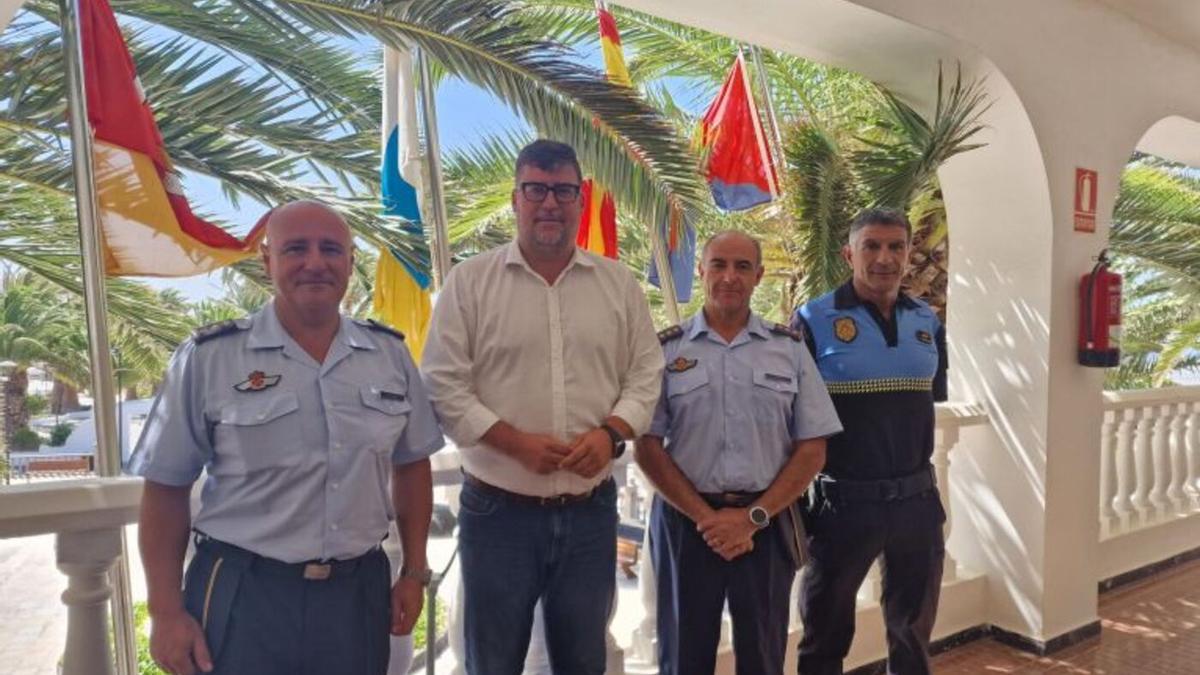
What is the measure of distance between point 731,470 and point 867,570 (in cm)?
61

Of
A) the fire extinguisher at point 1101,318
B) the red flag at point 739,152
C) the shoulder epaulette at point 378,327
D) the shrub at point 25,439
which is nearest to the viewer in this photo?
the shoulder epaulette at point 378,327

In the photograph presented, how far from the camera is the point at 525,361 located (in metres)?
1.69

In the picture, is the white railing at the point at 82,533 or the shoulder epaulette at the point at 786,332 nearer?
the white railing at the point at 82,533

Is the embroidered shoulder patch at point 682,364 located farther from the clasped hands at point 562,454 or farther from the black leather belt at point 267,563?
the black leather belt at point 267,563

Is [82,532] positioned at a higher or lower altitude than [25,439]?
higher

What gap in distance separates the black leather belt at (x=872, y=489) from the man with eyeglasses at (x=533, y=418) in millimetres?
704

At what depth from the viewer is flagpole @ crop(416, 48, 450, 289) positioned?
3.16 m

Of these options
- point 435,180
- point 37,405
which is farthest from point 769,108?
point 37,405

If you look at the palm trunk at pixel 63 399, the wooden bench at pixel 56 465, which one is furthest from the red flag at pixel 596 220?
the wooden bench at pixel 56 465

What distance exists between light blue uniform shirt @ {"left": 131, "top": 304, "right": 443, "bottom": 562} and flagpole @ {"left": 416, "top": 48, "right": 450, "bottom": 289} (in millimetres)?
1582

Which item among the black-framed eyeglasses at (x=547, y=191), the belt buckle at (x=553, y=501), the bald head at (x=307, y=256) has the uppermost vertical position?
the black-framed eyeglasses at (x=547, y=191)

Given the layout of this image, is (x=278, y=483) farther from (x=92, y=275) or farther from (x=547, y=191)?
(x=92, y=275)

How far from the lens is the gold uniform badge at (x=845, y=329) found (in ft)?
7.21

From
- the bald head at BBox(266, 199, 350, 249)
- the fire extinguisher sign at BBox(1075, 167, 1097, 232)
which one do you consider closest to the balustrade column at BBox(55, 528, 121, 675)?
the bald head at BBox(266, 199, 350, 249)
